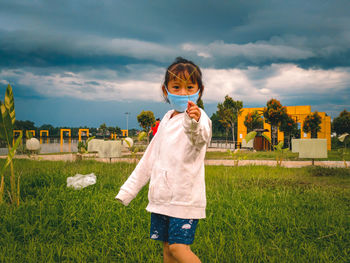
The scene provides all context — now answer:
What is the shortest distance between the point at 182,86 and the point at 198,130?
0.28 m

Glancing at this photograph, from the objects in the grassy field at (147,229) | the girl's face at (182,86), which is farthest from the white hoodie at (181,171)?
the grassy field at (147,229)

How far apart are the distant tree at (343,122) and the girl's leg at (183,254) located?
98.0 ft

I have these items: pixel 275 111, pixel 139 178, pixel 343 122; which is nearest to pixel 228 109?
pixel 275 111

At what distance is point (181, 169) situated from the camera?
1.35m

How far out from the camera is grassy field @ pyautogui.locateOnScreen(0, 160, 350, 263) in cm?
215

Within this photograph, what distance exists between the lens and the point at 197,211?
4.39 ft

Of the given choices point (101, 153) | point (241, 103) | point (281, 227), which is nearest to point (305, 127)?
point (241, 103)

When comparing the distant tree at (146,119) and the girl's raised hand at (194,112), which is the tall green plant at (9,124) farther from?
the distant tree at (146,119)

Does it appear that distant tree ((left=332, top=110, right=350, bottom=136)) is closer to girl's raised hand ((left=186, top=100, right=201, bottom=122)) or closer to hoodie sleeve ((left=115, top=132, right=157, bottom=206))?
hoodie sleeve ((left=115, top=132, right=157, bottom=206))

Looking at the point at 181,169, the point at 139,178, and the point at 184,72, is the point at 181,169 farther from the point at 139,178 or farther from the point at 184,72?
the point at 184,72

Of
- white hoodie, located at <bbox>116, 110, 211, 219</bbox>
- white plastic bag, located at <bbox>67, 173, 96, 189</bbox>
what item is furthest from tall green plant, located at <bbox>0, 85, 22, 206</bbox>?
white hoodie, located at <bbox>116, 110, 211, 219</bbox>

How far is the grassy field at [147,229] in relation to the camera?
2154 millimetres

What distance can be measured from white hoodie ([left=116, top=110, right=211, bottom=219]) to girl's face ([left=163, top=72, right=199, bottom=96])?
5.1 inches

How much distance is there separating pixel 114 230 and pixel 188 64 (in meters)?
1.85
